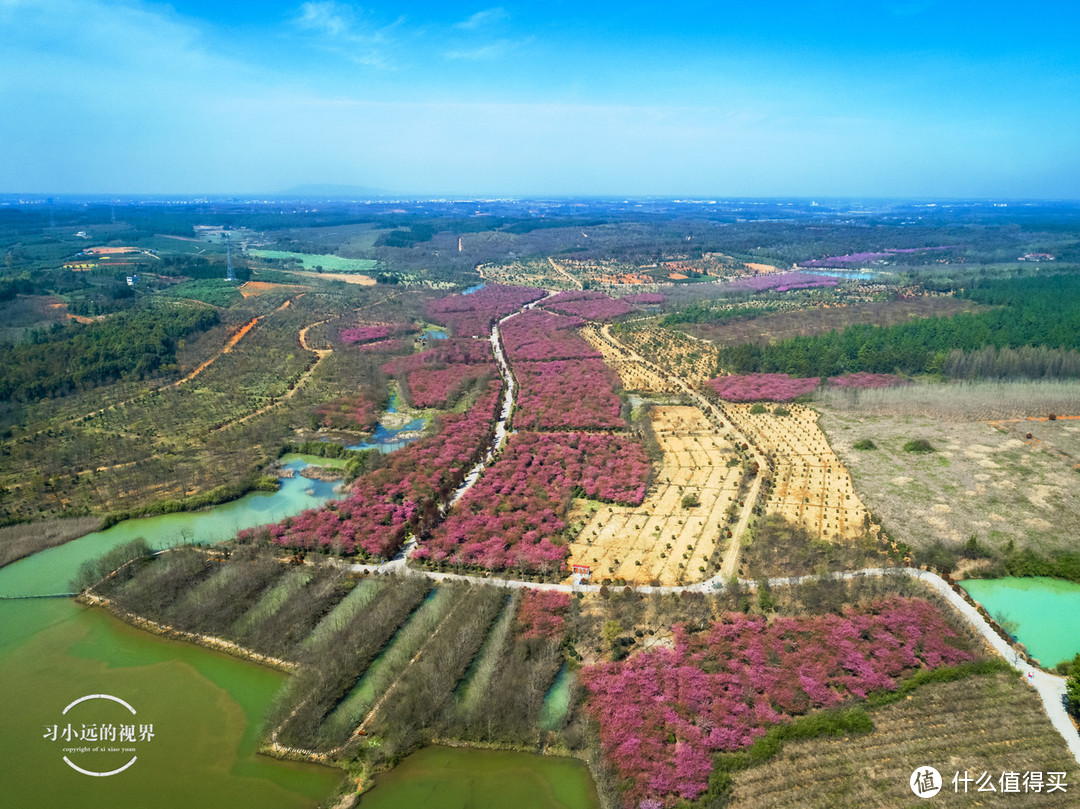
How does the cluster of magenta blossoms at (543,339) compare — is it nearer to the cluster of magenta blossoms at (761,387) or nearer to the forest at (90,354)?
the cluster of magenta blossoms at (761,387)

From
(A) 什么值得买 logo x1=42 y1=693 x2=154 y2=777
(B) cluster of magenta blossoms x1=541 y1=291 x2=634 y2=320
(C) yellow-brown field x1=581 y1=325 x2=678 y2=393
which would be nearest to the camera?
(A) 什么值得买 logo x1=42 y1=693 x2=154 y2=777

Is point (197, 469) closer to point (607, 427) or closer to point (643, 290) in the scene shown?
point (607, 427)

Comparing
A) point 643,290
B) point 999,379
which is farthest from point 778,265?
point 999,379

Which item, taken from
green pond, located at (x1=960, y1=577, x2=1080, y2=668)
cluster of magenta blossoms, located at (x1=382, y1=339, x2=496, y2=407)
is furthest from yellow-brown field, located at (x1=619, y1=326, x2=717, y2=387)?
green pond, located at (x1=960, y1=577, x2=1080, y2=668)

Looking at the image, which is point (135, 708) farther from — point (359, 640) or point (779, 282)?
point (779, 282)

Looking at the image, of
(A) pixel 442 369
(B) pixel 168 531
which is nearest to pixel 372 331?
(A) pixel 442 369

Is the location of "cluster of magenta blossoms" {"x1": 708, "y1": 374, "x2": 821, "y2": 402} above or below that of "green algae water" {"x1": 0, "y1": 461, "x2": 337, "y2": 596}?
above

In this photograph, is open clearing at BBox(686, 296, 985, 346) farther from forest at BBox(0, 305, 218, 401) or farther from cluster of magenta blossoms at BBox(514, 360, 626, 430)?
forest at BBox(0, 305, 218, 401)
